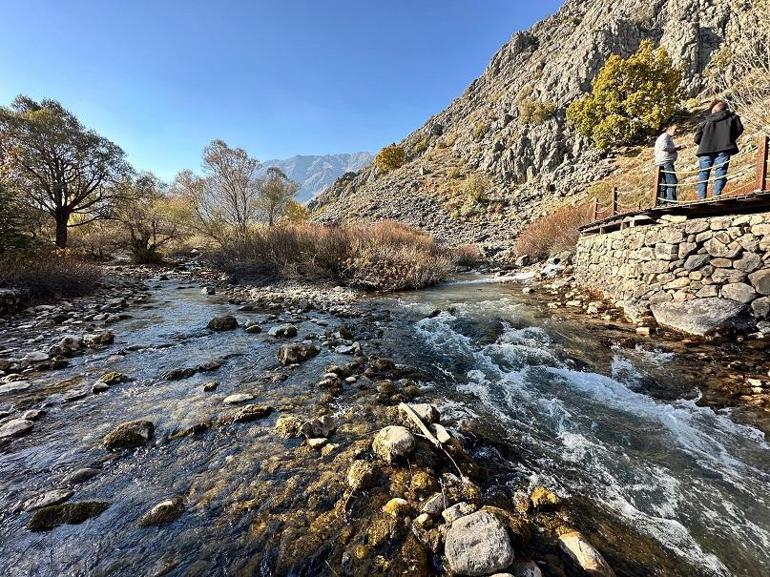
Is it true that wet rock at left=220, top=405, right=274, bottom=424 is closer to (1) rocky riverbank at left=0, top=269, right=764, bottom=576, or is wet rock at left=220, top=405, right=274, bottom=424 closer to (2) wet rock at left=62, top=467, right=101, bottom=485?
(1) rocky riverbank at left=0, top=269, right=764, bottom=576

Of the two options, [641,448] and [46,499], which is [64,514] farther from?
[641,448]

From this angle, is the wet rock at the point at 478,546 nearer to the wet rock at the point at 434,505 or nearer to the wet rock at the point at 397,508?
the wet rock at the point at 434,505

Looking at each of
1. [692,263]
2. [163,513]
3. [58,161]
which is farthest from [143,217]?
[692,263]

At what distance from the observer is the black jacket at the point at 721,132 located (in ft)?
20.1

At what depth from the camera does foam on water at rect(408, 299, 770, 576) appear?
2.02 metres

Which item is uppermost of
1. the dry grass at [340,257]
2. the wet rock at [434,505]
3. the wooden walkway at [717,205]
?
the wooden walkway at [717,205]

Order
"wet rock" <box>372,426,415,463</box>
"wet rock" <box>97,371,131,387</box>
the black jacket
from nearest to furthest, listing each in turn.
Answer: "wet rock" <box>372,426,415,463</box>, "wet rock" <box>97,371,131,387</box>, the black jacket

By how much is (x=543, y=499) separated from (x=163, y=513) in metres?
2.56

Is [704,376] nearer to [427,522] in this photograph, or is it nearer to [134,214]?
[427,522]

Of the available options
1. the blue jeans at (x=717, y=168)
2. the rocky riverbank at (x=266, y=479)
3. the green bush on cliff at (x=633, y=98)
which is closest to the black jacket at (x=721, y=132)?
the blue jeans at (x=717, y=168)

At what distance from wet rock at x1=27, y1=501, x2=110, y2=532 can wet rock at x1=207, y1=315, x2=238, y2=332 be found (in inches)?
164

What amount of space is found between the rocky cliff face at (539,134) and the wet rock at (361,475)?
17.8 m

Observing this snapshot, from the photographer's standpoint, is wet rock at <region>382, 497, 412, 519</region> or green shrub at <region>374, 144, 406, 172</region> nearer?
wet rock at <region>382, 497, 412, 519</region>

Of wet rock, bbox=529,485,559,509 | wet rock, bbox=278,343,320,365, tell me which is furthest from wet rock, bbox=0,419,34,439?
wet rock, bbox=529,485,559,509
